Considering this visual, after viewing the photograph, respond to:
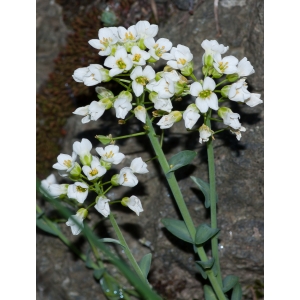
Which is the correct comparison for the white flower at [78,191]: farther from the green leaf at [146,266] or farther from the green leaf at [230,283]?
the green leaf at [230,283]

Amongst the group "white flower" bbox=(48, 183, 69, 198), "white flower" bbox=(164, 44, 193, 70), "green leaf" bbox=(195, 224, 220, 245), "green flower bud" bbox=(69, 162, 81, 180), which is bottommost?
"green leaf" bbox=(195, 224, 220, 245)

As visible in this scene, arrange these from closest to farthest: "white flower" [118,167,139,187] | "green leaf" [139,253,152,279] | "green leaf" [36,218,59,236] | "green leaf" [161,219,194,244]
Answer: "white flower" [118,167,139,187]
"green leaf" [139,253,152,279]
"green leaf" [161,219,194,244]
"green leaf" [36,218,59,236]

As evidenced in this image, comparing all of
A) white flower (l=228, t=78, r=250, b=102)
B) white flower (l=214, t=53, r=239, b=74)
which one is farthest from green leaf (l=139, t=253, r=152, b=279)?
white flower (l=214, t=53, r=239, b=74)

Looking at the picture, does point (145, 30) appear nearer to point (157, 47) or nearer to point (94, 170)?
point (157, 47)

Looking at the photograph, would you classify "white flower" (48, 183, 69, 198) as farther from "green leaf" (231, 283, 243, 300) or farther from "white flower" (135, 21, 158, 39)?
"green leaf" (231, 283, 243, 300)

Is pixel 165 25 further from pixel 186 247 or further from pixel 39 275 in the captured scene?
pixel 39 275
